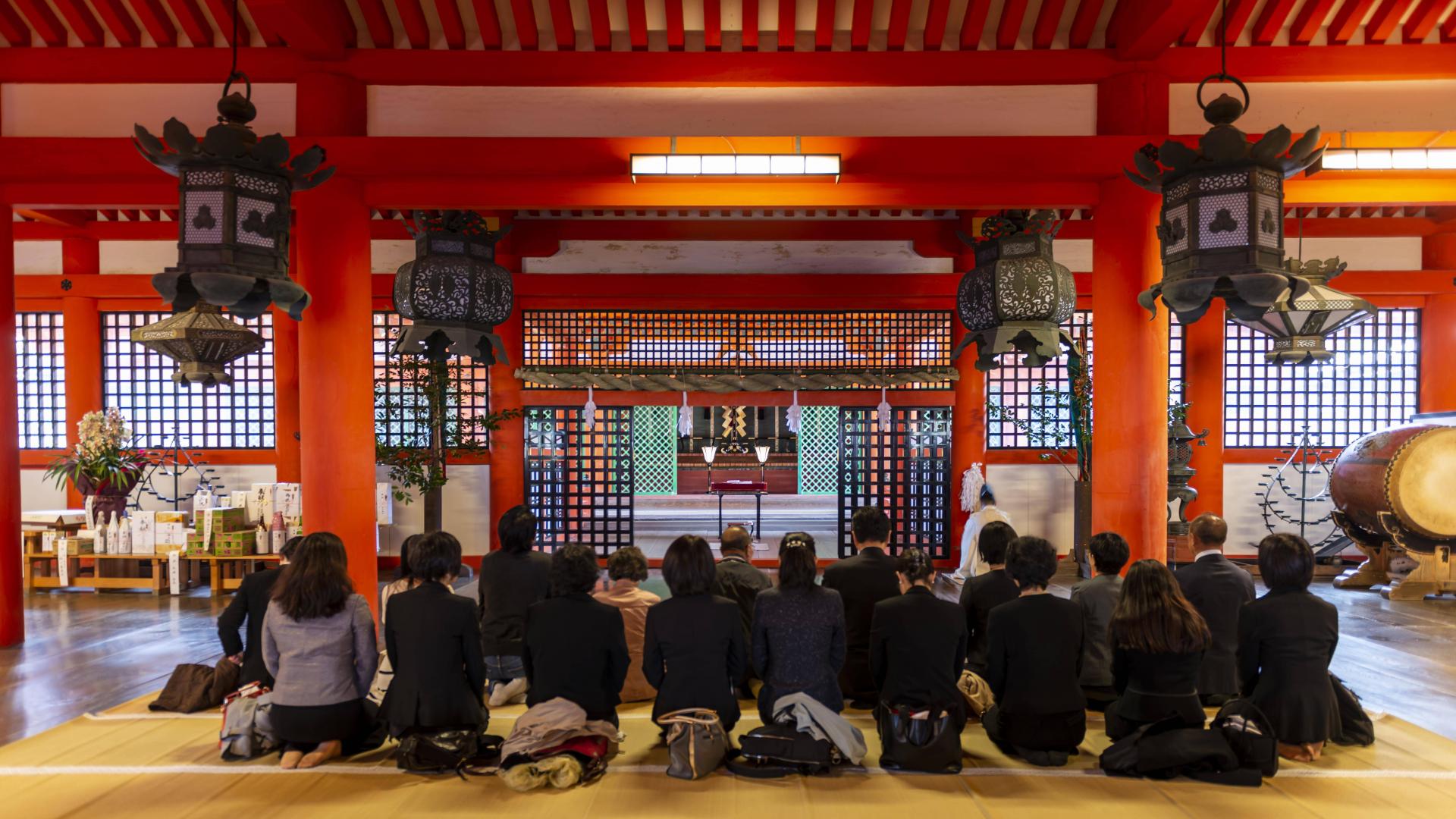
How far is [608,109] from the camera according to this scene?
562 centimetres

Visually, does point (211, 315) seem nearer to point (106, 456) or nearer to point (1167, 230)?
point (106, 456)

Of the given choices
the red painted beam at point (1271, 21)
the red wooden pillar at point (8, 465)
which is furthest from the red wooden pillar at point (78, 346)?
the red painted beam at point (1271, 21)

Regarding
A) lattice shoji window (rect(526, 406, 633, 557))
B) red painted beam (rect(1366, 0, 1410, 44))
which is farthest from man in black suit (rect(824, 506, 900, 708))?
lattice shoji window (rect(526, 406, 633, 557))

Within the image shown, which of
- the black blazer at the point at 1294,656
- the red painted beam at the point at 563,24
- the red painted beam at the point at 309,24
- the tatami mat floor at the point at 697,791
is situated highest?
the red painted beam at the point at 563,24

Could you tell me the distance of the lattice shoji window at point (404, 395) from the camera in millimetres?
9797

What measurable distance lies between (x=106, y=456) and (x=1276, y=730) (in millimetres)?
10391

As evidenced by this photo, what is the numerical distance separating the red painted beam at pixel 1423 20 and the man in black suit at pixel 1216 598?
3533mm

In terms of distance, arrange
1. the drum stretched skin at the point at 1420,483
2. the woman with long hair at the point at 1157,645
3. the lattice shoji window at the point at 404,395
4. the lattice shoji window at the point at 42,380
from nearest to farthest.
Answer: the woman with long hair at the point at 1157,645
the drum stretched skin at the point at 1420,483
the lattice shoji window at the point at 404,395
the lattice shoji window at the point at 42,380

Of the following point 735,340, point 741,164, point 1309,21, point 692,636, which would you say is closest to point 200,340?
point 741,164

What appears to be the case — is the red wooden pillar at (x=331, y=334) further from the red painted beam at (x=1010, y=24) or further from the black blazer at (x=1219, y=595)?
the black blazer at (x=1219, y=595)

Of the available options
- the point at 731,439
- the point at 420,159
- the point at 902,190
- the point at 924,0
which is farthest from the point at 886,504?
the point at 731,439

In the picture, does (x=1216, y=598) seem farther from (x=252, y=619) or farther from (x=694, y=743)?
(x=252, y=619)

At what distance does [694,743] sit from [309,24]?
463cm

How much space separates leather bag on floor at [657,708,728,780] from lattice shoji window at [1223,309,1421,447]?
346 inches
